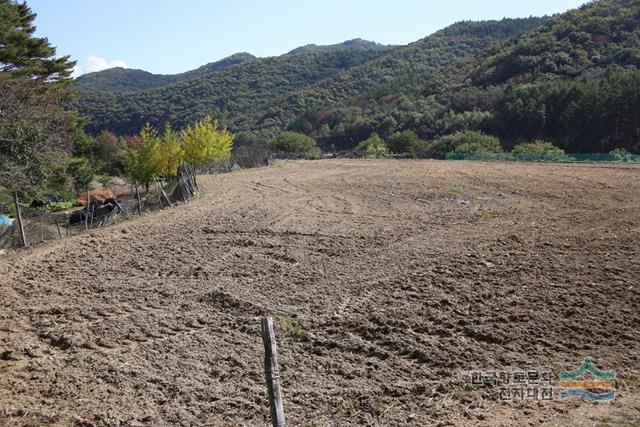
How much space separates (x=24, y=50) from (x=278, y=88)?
141619 millimetres

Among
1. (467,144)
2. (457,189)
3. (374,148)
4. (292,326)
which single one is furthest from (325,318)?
(374,148)

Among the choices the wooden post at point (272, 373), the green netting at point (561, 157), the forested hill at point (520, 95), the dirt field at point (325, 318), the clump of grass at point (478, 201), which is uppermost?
the forested hill at point (520, 95)

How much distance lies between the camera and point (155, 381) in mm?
5910

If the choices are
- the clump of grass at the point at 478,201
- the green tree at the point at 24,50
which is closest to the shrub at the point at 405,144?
the green tree at the point at 24,50

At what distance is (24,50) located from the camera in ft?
98.5

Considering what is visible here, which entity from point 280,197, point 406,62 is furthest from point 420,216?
point 406,62

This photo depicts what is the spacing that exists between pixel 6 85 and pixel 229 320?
1468 cm

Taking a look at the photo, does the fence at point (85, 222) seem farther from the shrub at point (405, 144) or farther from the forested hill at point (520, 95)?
the forested hill at point (520, 95)

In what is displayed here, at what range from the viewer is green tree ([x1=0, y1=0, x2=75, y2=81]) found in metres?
27.9

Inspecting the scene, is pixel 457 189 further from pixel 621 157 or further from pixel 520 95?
pixel 520 95

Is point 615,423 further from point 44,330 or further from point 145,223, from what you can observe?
point 145,223

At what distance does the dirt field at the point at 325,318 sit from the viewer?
5344 mm

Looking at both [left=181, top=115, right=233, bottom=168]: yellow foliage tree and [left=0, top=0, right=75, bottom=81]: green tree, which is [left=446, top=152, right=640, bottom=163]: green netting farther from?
[left=0, top=0, right=75, bottom=81]: green tree

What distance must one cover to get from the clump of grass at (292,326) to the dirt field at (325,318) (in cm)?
3
